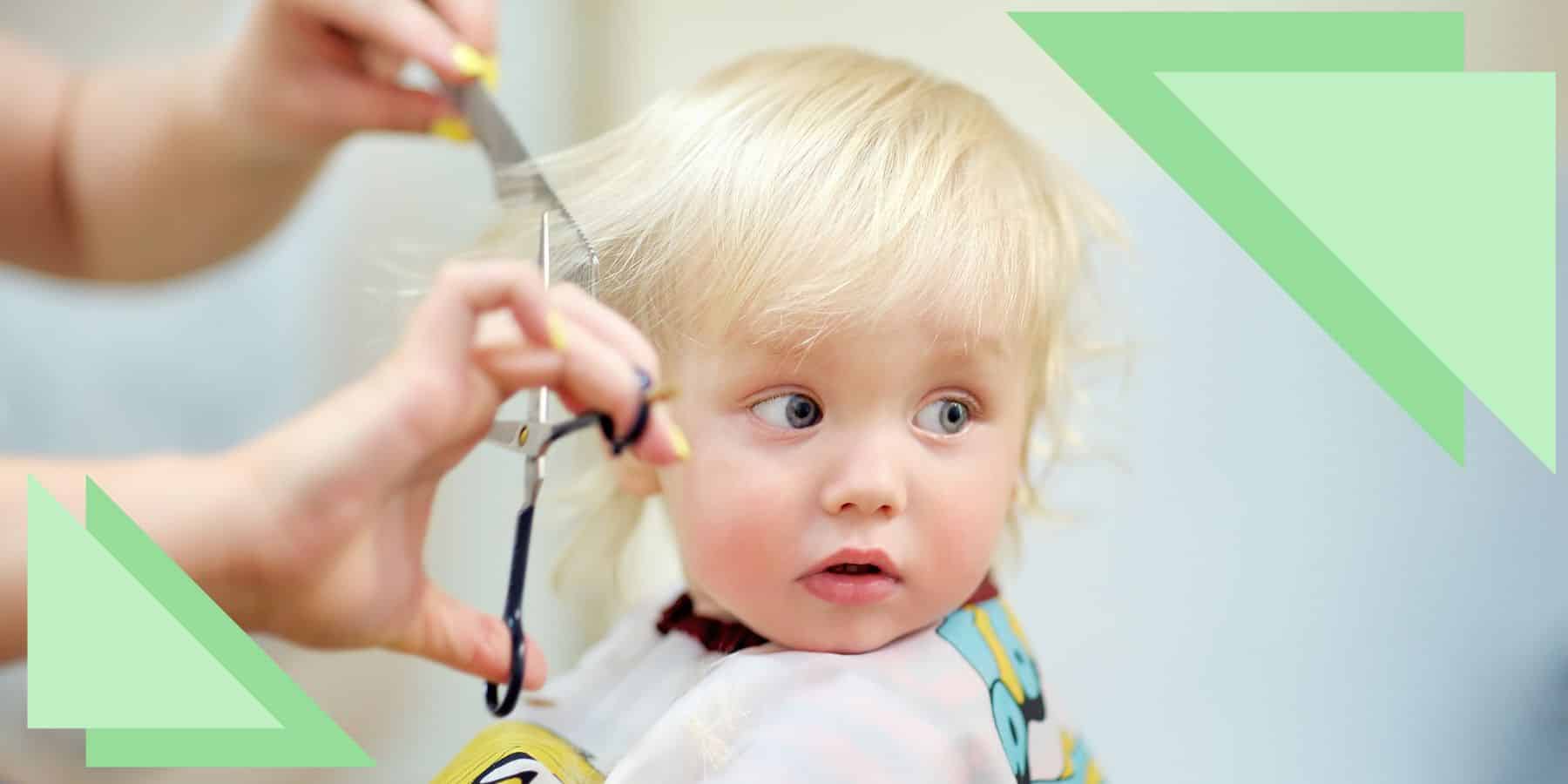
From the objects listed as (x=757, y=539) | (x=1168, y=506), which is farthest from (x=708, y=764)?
(x=1168, y=506)

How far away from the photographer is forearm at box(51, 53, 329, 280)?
0.66 meters

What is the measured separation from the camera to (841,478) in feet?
2.12

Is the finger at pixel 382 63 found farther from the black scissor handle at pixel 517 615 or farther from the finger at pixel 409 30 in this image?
the black scissor handle at pixel 517 615

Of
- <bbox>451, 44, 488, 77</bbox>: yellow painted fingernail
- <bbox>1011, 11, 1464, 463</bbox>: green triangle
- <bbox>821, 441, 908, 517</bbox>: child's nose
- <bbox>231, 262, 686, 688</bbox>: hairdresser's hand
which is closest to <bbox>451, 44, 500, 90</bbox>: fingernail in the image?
<bbox>451, 44, 488, 77</bbox>: yellow painted fingernail

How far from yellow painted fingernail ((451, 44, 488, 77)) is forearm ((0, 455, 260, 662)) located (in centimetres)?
19

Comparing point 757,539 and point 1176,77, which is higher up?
point 1176,77

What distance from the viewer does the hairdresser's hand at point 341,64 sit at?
0.55m

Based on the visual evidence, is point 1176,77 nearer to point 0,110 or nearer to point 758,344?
point 758,344

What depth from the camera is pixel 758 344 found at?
0.67 metres

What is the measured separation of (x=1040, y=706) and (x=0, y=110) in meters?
0.56

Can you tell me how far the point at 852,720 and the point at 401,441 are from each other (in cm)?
29

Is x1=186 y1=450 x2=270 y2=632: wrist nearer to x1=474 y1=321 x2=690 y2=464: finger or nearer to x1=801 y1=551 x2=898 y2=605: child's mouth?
x1=474 y1=321 x2=690 y2=464: finger

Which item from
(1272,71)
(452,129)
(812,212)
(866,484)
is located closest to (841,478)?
(866,484)

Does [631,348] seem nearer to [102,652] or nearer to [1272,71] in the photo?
[102,652]
